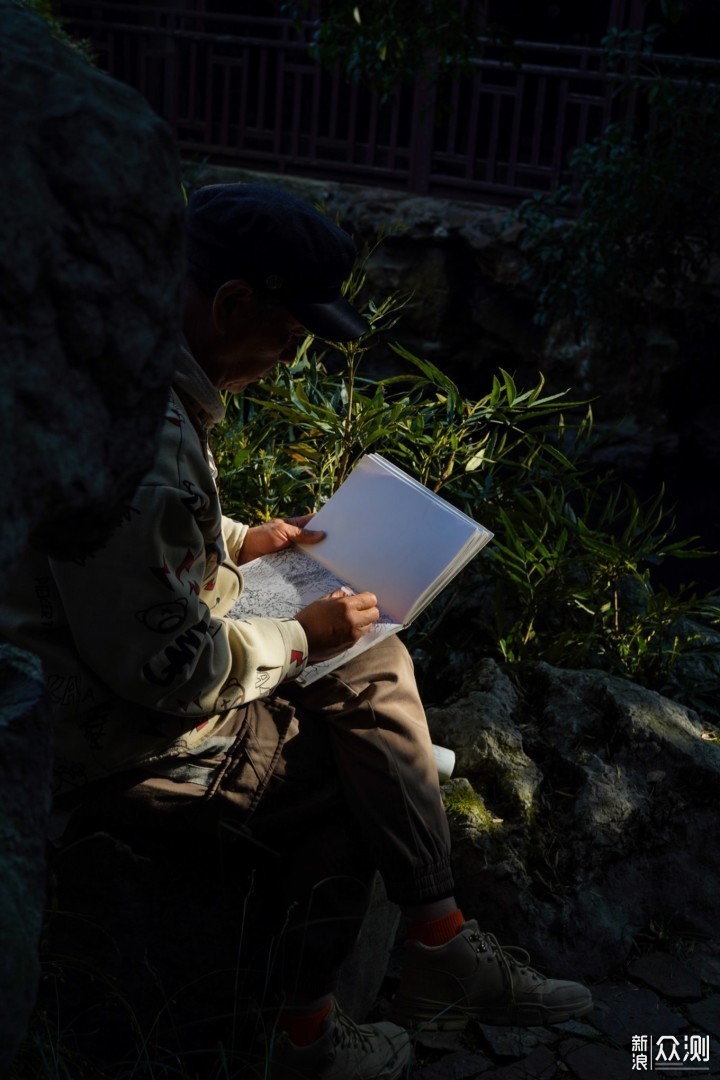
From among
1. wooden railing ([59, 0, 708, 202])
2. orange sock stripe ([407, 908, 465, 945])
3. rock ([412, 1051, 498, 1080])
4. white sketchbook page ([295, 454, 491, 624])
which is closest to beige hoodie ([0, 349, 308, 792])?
white sketchbook page ([295, 454, 491, 624])

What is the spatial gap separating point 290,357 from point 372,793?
0.85 m

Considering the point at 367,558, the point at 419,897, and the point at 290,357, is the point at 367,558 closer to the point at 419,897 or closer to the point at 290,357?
the point at 290,357

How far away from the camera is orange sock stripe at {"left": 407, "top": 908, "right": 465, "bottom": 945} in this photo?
2371mm

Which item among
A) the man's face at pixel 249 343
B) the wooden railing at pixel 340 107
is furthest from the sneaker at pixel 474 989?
the wooden railing at pixel 340 107

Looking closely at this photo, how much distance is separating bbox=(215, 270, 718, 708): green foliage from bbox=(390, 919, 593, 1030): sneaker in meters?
1.23

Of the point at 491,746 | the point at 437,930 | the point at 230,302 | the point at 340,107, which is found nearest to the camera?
the point at 230,302

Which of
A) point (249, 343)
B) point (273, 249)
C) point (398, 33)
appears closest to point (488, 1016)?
point (249, 343)

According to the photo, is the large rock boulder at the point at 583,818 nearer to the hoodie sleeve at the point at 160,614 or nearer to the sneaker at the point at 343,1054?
the sneaker at the point at 343,1054

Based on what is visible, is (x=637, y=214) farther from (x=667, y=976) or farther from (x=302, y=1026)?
(x=302, y=1026)

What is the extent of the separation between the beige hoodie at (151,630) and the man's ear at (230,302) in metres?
0.13

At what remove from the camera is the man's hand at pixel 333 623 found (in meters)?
2.23

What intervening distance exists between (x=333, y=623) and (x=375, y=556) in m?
0.27

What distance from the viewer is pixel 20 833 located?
0.94 metres

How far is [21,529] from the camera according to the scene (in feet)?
2.91
